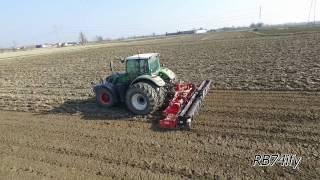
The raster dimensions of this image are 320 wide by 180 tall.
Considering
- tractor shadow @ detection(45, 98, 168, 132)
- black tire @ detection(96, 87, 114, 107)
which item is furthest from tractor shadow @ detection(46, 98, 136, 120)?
black tire @ detection(96, 87, 114, 107)

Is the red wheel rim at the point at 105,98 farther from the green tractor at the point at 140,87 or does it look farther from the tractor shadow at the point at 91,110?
the tractor shadow at the point at 91,110

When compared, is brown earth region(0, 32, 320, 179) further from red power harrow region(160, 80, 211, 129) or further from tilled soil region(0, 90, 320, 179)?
red power harrow region(160, 80, 211, 129)

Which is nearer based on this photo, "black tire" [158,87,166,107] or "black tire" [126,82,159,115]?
"black tire" [126,82,159,115]

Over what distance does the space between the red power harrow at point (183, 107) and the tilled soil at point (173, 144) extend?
274mm

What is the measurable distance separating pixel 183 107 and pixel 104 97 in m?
3.03

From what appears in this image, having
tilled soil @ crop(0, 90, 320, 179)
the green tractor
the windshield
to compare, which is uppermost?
the windshield

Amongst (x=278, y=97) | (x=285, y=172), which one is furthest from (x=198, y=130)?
(x=278, y=97)

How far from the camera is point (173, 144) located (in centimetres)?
773

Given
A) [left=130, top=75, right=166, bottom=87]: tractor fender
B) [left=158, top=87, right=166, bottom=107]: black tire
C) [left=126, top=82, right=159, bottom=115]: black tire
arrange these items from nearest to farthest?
[left=126, top=82, right=159, bottom=115]: black tire → [left=130, top=75, right=166, bottom=87]: tractor fender → [left=158, top=87, right=166, bottom=107]: black tire

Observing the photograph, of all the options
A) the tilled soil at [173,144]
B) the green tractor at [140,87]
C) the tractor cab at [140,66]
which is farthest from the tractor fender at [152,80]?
the tilled soil at [173,144]

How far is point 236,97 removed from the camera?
11367 millimetres

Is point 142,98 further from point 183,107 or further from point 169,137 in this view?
point 169,137

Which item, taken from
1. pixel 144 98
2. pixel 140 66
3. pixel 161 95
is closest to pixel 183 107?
pixel 161 95

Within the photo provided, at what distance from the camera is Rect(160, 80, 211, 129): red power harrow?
27.9 ft
